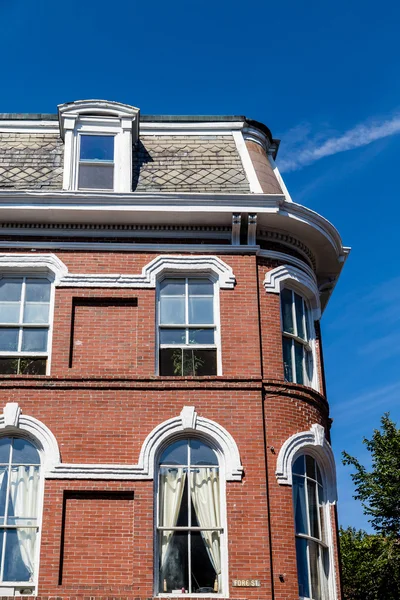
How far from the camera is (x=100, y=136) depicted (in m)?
17.7

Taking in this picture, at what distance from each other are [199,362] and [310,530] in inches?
135

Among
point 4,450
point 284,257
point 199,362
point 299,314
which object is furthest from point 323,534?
point 4,450

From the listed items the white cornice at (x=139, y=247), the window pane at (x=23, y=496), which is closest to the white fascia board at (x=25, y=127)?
the white cornice at (x=139, y=247)

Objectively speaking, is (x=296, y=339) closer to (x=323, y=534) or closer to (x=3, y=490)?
(x=323, y=534)

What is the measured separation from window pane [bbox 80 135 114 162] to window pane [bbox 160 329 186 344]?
3.87 metres

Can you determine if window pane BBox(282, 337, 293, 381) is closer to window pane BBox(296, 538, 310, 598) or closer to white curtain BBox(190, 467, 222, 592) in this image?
white curtain BBox(190, 467, 222, 592)

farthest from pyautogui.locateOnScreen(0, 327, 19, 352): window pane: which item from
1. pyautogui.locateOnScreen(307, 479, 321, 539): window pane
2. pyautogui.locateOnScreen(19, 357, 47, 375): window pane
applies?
pyautogui.locateOnScreen(307, 479, 321, 539): window pane

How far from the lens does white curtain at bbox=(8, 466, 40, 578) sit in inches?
544

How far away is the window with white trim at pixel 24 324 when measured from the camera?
15414mm

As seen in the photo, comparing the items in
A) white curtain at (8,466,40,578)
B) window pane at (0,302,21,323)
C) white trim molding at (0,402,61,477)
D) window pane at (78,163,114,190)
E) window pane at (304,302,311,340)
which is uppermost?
window pane at (78,163,114,190)

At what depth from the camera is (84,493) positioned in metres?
14.2

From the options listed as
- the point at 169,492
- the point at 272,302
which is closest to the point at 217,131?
the point at 272,302

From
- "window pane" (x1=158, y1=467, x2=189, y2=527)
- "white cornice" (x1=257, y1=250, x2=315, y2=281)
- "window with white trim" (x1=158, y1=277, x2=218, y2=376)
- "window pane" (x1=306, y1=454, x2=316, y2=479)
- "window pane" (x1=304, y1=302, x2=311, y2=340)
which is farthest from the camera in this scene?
"window pane" (x1=304, y1=302, x2=311, y2=340)

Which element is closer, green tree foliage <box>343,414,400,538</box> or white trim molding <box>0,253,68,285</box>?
white trim molding <box>0,253,68,285</box>
